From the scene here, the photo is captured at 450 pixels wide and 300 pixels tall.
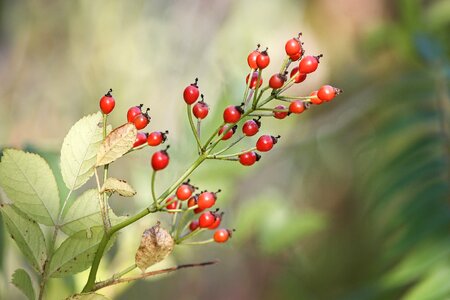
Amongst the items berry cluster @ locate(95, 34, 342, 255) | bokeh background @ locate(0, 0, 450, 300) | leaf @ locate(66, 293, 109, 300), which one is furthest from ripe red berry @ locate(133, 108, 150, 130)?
bokeh background @ locate(0, 0, 450, 300)

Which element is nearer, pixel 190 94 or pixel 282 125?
pixel 190 94

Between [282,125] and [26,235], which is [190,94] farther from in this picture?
[282,125]

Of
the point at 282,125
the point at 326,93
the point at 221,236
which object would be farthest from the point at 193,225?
the point at 282,125

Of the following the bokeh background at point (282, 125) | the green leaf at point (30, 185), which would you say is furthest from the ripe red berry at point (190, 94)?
the bokeh background at point (282, 125)

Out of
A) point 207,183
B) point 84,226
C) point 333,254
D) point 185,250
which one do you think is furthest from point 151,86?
point 84,226

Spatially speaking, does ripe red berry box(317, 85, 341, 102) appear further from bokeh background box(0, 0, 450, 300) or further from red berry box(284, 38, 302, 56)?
bokeh background box(0, 0, 450, 300)

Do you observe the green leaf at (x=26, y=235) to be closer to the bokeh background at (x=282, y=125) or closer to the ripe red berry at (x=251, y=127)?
the ripe red berry at (x=251, y=127)

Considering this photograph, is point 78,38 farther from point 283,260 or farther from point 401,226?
point 401,226

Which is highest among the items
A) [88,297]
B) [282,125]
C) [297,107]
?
[282,125]

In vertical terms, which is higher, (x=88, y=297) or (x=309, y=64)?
(x=309, y=64)
